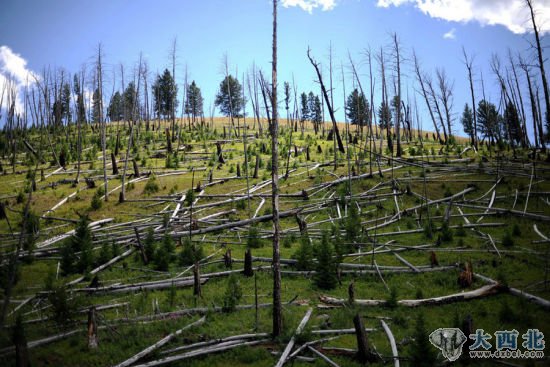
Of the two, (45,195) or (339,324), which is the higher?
(45,195)

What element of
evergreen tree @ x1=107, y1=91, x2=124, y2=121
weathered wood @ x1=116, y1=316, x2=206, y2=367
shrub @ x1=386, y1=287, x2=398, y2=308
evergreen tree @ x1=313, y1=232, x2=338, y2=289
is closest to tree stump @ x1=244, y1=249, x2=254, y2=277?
evergreen tree @ x1=313, y1=232, x2=338, y2=289

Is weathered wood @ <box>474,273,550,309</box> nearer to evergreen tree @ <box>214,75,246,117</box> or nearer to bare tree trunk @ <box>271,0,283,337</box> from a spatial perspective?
bare tree trunk @ <box>271,0,283,337</box>

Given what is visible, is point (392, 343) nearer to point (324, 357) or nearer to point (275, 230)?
point (324, 357)

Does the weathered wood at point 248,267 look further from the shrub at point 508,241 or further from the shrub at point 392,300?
the shrub at point 508,241

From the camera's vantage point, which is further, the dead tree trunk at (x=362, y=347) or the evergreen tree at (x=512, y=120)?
the evergreen tree at (x=512, y=120)

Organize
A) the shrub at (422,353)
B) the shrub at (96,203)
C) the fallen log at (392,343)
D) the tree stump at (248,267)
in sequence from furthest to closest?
the shrub at (96,203) < the tree stump at (248,267) < the fallen log at (392,343) < the shrub at (422,353)

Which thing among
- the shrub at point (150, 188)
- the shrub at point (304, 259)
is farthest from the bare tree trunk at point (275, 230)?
the shrub at point (150, 188)

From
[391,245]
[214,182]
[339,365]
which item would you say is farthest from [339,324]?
[214,182]

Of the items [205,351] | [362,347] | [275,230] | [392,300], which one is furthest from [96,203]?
[362,347]

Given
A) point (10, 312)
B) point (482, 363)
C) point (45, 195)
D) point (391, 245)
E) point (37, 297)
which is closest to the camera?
point (482, 363)

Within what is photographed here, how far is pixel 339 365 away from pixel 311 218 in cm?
1264

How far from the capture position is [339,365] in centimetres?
729

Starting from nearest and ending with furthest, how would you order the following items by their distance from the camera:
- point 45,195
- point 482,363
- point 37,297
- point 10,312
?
point 482,363, point 10,312, point 37,297, point 45,195

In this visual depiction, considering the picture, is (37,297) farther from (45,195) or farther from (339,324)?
(45,195)
